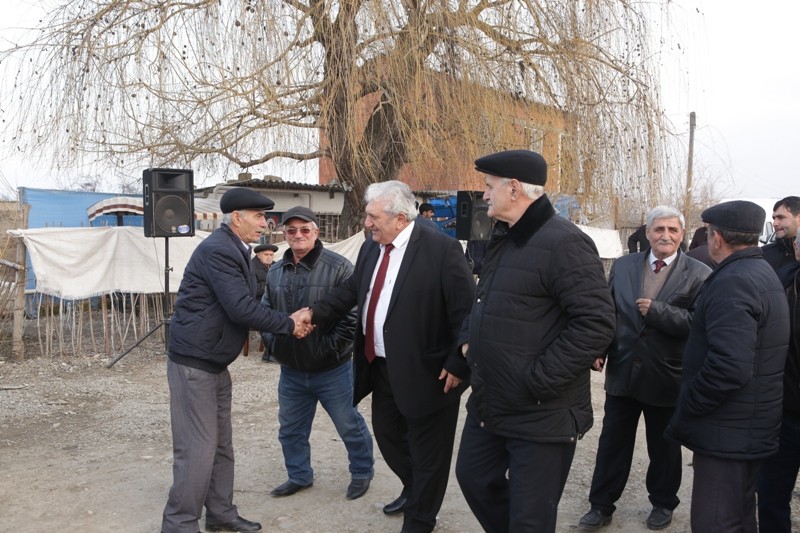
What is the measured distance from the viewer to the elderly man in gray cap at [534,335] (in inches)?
97.7

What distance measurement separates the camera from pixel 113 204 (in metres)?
12.4

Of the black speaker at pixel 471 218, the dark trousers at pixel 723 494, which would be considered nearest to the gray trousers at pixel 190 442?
the dark trousers at pixel 723 494

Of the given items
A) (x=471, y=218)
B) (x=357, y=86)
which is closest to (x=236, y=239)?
(x=357, y=86)

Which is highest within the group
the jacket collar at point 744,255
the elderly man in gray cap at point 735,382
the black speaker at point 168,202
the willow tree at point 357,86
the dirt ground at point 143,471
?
the willow tree at point 357,86

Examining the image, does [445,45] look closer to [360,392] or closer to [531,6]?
[531,6]

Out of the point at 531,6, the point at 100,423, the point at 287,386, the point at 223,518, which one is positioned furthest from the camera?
the point at 531,6

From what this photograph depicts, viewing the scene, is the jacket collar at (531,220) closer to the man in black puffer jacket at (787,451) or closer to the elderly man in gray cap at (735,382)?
the elderly man in gray cap at (735,382)

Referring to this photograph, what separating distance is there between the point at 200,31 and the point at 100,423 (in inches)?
169

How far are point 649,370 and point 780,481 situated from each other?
0.78 meters

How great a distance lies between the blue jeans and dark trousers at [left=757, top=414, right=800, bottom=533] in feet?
7.07

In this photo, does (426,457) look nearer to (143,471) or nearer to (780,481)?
(780,481)

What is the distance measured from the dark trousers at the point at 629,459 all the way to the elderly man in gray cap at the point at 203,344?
2.02 metres

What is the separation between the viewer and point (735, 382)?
2535 millimetres

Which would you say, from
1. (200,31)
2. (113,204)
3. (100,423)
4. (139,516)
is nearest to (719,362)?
(139,516)
